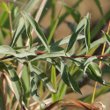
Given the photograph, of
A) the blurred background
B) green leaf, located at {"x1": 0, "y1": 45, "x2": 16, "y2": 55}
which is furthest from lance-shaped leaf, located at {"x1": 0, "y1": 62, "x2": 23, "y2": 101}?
the blurred background

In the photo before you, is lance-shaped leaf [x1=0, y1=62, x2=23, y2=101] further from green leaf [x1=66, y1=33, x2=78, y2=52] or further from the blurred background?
the blurred background

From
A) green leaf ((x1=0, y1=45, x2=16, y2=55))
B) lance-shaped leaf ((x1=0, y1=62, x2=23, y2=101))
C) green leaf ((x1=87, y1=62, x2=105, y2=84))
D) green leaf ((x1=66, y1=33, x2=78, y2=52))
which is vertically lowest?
green leaf ((x1=87, y1=62, x2=105, y2=84))

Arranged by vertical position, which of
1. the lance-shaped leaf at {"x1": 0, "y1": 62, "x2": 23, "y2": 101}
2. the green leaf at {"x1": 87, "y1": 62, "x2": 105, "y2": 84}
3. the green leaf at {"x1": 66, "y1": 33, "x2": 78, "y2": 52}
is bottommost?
the green leaf at {"x1": 87, "y1": 62, "x2": 105, "y2": 84}

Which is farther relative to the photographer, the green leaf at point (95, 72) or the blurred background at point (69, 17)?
the blurred background at point (69, 17)

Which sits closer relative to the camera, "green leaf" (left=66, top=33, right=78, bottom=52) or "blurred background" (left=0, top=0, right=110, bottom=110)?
"green leaf" (left=66, top=33, right=78, bottom=52)

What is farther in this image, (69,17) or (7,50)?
(69,17)

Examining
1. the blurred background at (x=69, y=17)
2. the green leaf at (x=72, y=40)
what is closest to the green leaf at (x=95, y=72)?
the green leaf at (x=72, y=40)

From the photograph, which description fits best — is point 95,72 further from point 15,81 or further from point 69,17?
point 69,17

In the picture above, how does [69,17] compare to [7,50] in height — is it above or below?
below

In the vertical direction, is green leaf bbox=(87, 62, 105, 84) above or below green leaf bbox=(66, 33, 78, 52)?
below

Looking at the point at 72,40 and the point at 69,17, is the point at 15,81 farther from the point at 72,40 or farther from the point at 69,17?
the point at 69,17

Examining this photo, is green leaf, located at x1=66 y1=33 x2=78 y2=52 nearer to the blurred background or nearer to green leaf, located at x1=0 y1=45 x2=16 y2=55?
green leaf, located at x1=0 y1=45 x2=16 y2=55

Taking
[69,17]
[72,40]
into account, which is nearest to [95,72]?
[72,40]

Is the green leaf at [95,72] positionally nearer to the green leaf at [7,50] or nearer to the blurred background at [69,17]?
the green leaf at [7,50]
